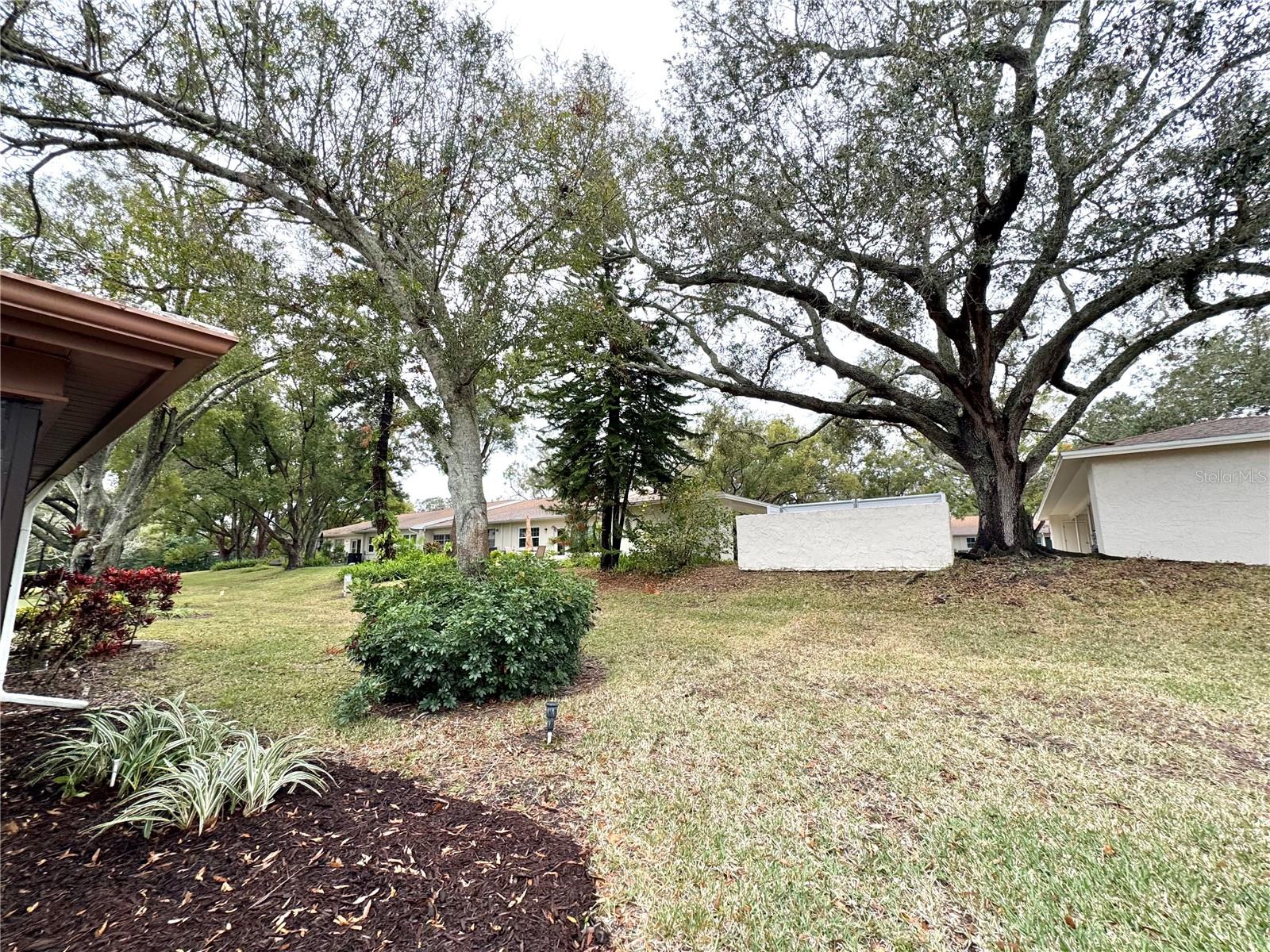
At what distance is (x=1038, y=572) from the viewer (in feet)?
31.7

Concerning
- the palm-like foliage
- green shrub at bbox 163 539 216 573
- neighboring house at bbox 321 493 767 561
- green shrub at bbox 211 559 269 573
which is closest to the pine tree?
neighboring house at bbox 321 493 767 561

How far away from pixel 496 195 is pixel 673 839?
7.63 m

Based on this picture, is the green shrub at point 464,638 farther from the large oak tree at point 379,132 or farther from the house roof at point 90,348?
the house roof at point 90,348

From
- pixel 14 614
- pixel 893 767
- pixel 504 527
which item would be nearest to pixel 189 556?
pixel 504 527

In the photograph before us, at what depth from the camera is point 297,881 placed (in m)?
2.23

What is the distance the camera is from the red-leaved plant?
552 cm

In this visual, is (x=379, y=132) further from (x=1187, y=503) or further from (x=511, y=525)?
(x=511, y=525)

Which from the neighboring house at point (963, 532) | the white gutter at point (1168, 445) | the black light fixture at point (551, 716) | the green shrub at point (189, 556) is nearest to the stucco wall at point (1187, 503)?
the white gutter at point (1168, 445)

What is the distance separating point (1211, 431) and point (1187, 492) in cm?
129

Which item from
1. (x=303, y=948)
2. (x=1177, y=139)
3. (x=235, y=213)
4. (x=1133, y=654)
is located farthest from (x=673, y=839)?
(x=1177, y=139)

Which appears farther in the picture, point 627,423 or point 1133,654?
point 627,423

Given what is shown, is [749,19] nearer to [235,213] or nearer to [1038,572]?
[235,213]

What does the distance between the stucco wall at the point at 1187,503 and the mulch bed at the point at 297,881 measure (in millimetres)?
13070

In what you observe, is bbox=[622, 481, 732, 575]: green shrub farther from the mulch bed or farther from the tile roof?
the mulch bed
